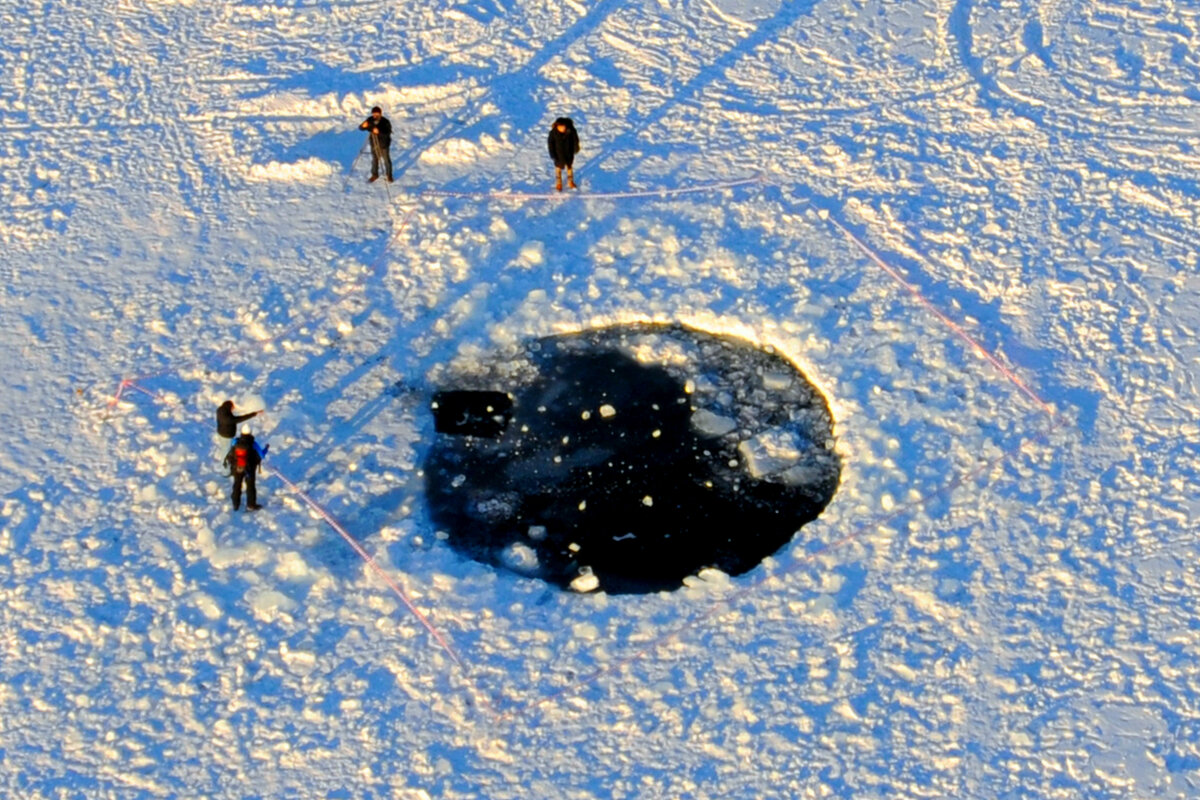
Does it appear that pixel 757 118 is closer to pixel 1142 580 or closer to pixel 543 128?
pixel 543 128

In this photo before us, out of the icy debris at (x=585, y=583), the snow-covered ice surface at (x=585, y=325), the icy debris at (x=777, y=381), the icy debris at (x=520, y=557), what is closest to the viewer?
the snow-covered ice surface at (x=585, y=325)

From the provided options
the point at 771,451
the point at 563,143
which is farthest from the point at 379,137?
the point at 771,451

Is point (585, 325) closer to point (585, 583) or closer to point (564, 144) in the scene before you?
point (564, 144)

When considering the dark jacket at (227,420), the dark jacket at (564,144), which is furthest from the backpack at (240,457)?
the dark jacket at (564,144)

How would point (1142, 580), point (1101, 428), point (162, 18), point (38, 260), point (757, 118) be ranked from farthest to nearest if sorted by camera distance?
point (162, 18) < point (757, 118) < point (38, 260) < point (1101, 428) < point (1142, 580)

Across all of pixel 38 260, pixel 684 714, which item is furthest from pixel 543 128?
pixel 684 714

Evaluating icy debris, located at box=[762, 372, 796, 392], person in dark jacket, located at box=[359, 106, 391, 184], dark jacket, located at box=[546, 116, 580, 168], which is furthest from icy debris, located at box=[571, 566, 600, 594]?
person in dark jacket, located at box=[359, 106, 391, 184]

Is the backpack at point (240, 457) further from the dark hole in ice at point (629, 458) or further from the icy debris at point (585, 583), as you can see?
the icy debris at point (585, 583)
